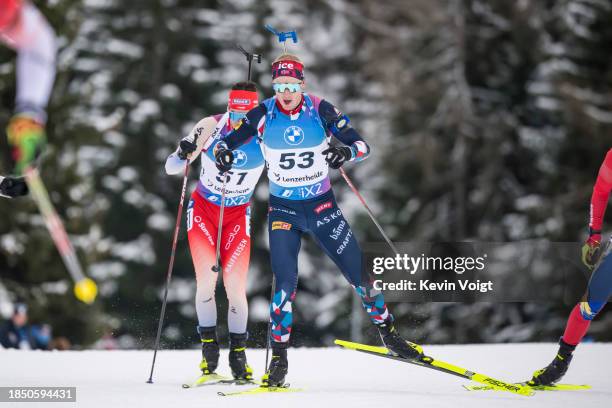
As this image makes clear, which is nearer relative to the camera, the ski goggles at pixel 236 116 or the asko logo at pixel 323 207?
the asko logo at pixel 323 207

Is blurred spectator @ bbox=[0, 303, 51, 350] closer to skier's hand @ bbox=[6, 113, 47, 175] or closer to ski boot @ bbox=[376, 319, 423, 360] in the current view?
ski boot @ bbox=[376, 319, 423, 360]

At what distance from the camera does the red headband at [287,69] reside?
7.07 meters

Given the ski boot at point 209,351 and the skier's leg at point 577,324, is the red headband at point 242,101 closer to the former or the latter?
the ski boot at point 209,351

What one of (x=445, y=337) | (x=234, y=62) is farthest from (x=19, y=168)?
(x=234, y=62)

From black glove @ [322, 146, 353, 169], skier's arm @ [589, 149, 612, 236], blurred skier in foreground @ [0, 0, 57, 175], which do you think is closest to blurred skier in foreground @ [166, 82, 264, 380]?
black glove @ [322, 146, 353, 169]

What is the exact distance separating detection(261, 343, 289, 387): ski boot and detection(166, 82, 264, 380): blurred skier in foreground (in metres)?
0.57

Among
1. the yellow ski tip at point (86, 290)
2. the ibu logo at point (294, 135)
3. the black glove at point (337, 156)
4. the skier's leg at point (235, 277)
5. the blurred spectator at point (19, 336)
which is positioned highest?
the ibu logo at point (294, 135)

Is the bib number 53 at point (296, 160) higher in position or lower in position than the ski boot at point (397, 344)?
higher

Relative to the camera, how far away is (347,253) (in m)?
7.14

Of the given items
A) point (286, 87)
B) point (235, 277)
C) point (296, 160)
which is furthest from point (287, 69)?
point (235, 277)

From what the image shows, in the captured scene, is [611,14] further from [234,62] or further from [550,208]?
[234,62]

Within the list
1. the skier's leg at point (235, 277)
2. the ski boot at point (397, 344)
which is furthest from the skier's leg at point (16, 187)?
the ski boot at point (397, 344)

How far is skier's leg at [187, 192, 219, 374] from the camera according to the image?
762cm

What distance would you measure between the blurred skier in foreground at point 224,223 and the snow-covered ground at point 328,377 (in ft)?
1.79
